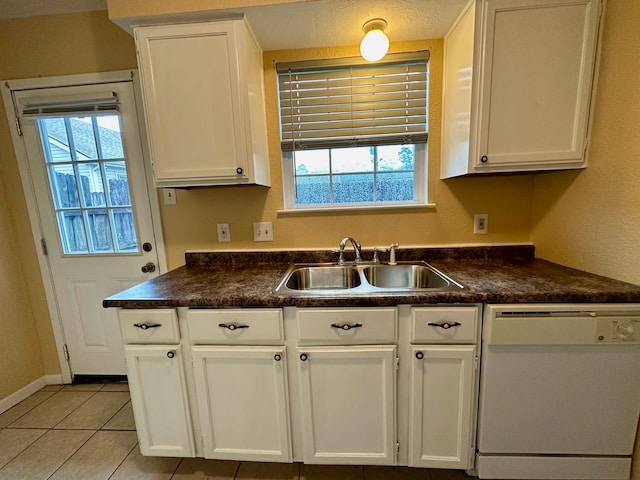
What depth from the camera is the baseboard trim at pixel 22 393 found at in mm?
1792

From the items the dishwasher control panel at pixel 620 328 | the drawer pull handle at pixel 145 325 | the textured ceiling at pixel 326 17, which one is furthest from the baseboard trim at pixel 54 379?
the dishwasher control panel at pixel 620 328

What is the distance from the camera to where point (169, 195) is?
5.71ft

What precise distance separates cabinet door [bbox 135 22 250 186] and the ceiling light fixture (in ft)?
2.06

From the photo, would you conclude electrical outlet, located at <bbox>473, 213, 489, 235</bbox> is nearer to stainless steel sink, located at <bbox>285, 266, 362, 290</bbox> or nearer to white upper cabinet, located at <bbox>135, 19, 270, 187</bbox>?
stainless steel sink, located at <bbox>285, 266, 362, 290</bbox>

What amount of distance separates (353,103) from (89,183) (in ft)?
6.01

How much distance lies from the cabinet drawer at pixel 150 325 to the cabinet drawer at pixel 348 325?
22.1 inches

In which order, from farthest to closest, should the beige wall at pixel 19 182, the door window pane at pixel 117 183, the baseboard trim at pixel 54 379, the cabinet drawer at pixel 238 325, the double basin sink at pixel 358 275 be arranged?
the baseboard trim at pixel 54 379, the door window pane at pixel 117 183, the beige wall at pixel 19 182, the double basin sink at pixel 358 275, the cabinet drawer at pixel 238 325

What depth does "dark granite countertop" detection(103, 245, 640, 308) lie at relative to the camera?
106 centimetres

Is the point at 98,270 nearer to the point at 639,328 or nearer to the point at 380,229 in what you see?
the point at 380,229

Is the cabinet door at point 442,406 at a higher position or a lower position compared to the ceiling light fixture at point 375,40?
lower

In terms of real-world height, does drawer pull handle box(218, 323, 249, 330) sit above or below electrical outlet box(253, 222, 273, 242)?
below

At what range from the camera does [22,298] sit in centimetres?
191

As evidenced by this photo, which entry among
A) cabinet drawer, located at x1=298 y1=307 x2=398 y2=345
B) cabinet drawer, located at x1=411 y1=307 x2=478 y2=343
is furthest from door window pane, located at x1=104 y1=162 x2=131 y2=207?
cabinet drawer, located at x1=411 y1=307 x2=478 y2=343

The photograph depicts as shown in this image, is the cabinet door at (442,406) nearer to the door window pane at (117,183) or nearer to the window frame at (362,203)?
the window frame at (362,203)
